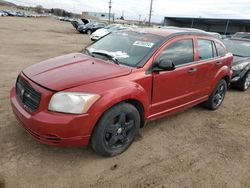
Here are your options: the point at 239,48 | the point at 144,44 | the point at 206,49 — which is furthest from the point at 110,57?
the point at 239,48

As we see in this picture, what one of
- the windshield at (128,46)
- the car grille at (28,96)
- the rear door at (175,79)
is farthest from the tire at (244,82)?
the car grille at (28,96)

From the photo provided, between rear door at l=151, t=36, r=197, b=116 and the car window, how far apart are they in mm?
294

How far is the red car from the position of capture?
2.76m

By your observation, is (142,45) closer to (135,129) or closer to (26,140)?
(135,129)

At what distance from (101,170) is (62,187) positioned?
0.53m

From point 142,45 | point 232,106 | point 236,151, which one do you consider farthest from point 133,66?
point 232,106

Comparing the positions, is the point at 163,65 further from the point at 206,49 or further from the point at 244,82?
the point at 244,82

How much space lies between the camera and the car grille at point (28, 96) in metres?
2.86

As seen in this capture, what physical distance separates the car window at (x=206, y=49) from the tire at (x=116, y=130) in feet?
6.35

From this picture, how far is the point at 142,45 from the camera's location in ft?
12.2

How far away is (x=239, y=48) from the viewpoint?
8125 mm

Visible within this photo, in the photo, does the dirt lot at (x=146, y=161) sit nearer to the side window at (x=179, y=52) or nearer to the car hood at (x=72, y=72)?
the car hood at (x=72, y=72)

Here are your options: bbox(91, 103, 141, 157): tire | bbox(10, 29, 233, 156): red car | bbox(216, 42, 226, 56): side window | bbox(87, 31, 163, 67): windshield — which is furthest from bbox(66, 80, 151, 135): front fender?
bbox(216, 42, 226, 56): side window

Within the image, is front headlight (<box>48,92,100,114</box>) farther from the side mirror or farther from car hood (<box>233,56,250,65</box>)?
car hood (<box>233,56,250,65</box>)
